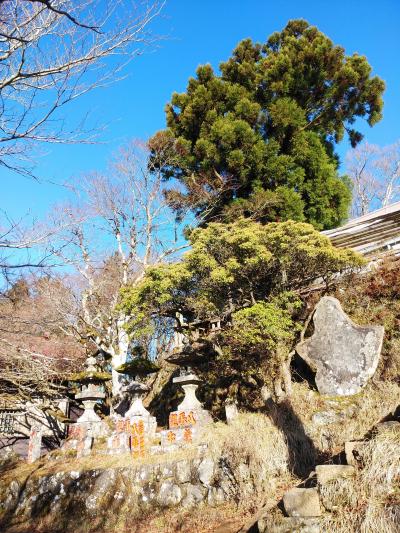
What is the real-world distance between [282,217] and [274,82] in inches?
170

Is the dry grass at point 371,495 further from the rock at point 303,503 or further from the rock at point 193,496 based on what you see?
the rock at point 193,496

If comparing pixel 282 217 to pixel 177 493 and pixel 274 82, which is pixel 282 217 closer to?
pixel 274 82

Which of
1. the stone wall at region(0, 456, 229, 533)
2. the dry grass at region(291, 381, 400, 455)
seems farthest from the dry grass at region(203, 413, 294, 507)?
the dry grass at region(291, 381, 400, 455)

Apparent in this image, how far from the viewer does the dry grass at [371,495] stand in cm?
356

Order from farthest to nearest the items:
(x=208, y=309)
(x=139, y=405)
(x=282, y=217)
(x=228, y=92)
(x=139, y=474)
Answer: (x=228, y=92) → (x=282, y=217) → (x=139, y=405) → (x=208, y=309) → (x=139, y=474)

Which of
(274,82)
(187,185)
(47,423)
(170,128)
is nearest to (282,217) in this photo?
(187,185)

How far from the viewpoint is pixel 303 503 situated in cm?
408

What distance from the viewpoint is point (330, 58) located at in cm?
1246

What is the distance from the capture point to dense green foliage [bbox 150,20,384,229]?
39.9ft

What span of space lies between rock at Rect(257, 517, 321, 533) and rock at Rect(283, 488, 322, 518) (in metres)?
0.05

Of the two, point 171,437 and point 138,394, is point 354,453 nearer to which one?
point 171,437

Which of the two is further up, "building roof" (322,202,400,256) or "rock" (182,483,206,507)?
"building roof" (322,202,400,256)

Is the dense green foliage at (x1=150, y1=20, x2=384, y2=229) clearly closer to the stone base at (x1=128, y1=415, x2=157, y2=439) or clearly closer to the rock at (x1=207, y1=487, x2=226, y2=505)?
the stone base at (x1=128, y1=415, x2=157, y2=439)

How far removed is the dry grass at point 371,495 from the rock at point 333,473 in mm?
59
